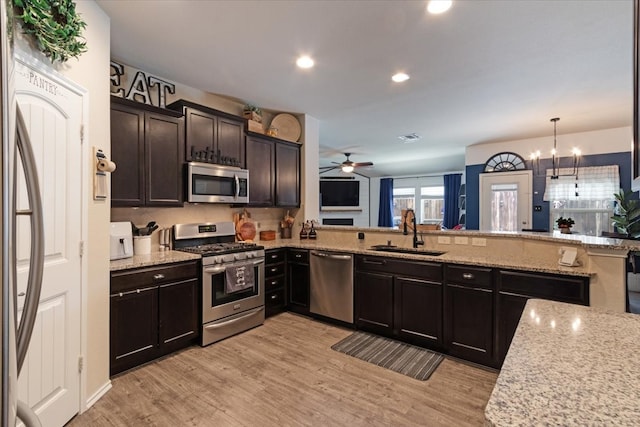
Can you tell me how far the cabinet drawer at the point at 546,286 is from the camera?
7.41 feet

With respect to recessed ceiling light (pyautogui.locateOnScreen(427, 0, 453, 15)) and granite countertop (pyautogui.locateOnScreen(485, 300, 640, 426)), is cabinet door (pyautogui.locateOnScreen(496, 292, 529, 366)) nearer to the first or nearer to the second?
granite countertop (pyautogui.locateOnScreen(485, 300, 640, 426))

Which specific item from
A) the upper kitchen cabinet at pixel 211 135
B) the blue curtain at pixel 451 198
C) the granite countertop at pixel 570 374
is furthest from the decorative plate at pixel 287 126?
the blue curtain at pixel 451 198

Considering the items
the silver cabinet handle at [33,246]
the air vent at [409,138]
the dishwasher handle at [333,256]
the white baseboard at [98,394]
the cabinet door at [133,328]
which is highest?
the air vent at [409,138]

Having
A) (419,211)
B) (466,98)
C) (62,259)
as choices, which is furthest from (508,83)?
(419,211)

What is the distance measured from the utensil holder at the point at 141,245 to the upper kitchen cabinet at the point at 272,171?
133 cm

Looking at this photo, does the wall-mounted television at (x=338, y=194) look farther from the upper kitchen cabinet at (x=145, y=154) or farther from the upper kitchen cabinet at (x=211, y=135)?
the upper kitchen cabinet at (x=145, y=154)

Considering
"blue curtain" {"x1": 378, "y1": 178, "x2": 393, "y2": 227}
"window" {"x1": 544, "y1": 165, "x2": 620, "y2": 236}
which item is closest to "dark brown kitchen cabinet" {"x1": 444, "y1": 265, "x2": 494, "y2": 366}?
"window" {"x1": 544, "y1": 165, "x2": 620, "y2": 236}

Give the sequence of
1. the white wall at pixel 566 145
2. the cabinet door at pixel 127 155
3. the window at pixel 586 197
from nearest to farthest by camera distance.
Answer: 1. the cabinet door at pixel 127 155
2. the white wall at pixel 566 145
3. the window at pixel 586 197

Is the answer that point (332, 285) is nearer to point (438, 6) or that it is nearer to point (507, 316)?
point (507, 316)

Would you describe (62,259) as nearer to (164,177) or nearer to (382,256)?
(164,177)

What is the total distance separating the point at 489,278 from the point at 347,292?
1.50 metres

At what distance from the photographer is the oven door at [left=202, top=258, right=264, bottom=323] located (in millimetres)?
2998

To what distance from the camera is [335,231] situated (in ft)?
14.1

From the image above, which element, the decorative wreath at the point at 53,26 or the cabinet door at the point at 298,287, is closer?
the decorative wreath at the point at 53,26
